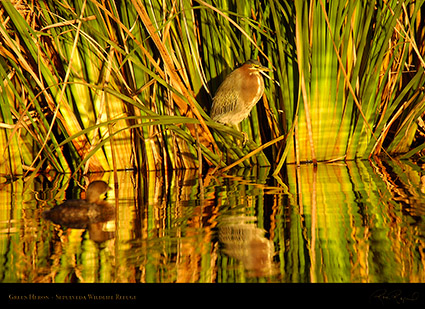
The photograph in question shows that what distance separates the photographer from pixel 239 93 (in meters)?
6.24

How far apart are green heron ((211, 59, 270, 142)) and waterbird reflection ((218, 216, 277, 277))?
2.54 m

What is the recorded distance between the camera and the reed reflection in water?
271 cm

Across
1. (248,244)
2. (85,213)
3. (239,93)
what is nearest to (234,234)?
(248,244)

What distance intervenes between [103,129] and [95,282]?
13.0 feet

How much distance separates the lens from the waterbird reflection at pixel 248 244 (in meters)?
2.77

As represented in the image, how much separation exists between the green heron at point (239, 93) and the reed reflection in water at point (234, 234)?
1138mm

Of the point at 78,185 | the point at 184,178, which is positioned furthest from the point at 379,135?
the point at 78,185

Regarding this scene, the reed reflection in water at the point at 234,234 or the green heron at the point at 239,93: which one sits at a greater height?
the green heron at the point at 239,93

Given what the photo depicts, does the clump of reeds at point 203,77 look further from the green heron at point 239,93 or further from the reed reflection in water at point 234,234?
the reed reflection in water at point 234,234

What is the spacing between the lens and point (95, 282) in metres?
2.61

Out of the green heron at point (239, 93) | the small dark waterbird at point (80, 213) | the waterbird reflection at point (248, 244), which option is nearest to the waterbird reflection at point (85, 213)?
the small dark waterbird at point (80, 213)

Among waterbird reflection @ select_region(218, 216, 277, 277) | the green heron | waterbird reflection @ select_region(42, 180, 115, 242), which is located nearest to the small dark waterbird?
waterbird reflection @ select_region(42, 180, 115, 242)

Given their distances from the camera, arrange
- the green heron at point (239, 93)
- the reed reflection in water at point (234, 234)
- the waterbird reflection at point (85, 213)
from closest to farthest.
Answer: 1. the reed reflection in water at point (234, 234)
2. the waterbird reflection at point (85, 213)
3. the green heron at point (239, 93)

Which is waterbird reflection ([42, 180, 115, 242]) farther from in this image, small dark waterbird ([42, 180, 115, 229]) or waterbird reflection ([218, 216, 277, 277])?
waterbird reflection ([218, 216, 277, 277])
